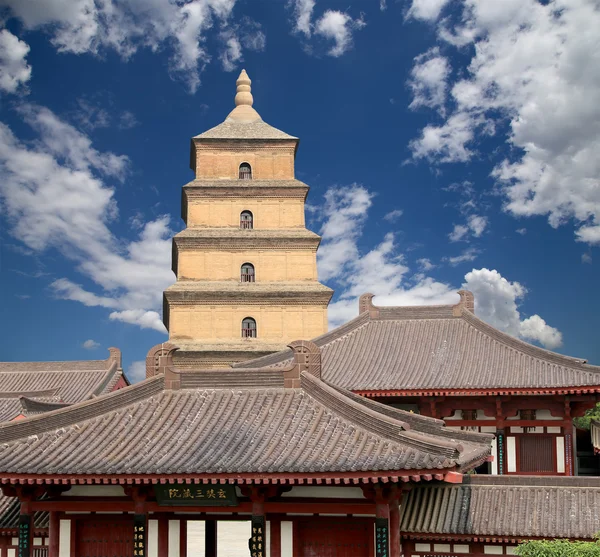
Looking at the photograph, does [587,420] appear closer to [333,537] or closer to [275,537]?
[333,537]

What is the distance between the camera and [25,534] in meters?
14.0

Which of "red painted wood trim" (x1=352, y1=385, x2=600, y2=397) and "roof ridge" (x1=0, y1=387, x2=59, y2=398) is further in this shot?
"roof ridge" (x1=0, y1=387, x2=59, y2=398)

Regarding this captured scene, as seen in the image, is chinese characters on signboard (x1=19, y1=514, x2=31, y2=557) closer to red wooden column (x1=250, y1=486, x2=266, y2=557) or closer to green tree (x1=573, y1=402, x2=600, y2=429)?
red wooden column (x1=250, y1=486, x2=266, y2=557)

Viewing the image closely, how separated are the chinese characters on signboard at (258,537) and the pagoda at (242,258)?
22494 mm

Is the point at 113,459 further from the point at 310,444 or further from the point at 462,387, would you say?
the point at 462,387

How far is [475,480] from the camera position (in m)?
17.0

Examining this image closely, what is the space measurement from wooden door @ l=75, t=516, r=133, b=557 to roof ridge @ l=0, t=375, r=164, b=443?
193 centimetres

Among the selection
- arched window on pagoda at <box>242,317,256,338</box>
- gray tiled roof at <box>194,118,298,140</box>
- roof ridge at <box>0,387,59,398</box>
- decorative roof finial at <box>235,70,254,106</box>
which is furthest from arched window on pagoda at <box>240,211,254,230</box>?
roof ridge at <box>0,387,59,398</box>

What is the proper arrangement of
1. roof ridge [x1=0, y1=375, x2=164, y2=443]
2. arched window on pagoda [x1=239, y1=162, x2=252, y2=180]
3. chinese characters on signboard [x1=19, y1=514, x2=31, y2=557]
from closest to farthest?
chinese characters on signboard [x1=19, y1=514, x2=31, y2=557] → roof ridge [x1=0, y1=375, x2=164, y2=443] → arched window on pagoda [x1=239, y1=162, x2=252, y2=180]

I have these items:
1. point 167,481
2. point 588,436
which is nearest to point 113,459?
point 167,481

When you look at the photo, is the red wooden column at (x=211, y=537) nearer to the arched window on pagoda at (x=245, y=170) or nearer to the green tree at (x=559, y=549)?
the green tree at (x=559, y=549)

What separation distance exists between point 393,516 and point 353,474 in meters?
2.29

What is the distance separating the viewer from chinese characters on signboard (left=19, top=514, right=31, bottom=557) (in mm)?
13922

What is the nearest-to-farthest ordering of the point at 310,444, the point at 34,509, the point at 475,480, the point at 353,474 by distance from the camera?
1. the point at 353,474
2. the point at 310,444
3. the point at 34,509
4. the point at 475,480
